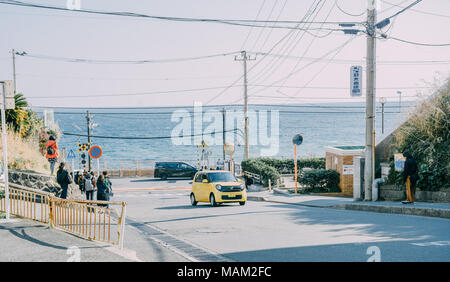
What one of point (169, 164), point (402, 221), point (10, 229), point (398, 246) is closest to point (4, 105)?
point (10, 229)

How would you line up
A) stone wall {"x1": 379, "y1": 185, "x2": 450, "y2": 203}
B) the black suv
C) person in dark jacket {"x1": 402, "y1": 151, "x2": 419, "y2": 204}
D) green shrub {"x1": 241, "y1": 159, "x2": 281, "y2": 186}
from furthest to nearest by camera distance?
1. the black suv
2. green shrub {"x1": 241, "y1": 159, "x2": 281, "y2": 186}
3. stone wall {"x1": 379, "y1": 185, "x2": 450, "y2": 203}
4. person in dark jacket {"x1": 402, "y1": 151, "x2": 419, "y2": 204}

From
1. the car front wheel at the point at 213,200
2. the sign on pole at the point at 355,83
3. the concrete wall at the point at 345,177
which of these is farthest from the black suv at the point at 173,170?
the sign on pole at the point at 355,83

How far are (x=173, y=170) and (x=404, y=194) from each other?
3478 centimetres

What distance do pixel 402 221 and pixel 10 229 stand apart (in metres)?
10.2

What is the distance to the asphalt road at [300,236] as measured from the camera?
28.6 feet

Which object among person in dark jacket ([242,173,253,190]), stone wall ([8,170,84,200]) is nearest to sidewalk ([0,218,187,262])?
stone wall ([8,170,84,200])

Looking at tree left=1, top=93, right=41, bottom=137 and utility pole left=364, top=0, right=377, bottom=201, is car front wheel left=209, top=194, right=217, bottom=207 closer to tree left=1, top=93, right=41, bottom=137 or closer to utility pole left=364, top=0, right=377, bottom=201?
utility pole left=364, top=0, right=377, bottom=201

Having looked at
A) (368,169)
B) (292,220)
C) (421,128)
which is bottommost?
(292,220)

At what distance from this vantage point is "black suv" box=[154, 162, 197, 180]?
4975 cm

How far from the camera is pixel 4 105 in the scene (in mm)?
11977

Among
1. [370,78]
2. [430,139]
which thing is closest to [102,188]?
[370,78]

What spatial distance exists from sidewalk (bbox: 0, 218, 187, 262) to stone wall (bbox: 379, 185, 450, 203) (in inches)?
411
